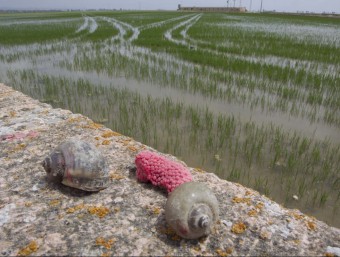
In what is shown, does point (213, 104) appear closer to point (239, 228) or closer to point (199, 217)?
point (239, 228)

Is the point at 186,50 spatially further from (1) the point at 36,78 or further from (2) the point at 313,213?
(2) the point at 313,213

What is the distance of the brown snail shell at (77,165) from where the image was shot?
2.00 m

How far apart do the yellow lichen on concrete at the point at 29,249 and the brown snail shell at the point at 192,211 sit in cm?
88

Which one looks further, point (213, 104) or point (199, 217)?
point (213, 104)

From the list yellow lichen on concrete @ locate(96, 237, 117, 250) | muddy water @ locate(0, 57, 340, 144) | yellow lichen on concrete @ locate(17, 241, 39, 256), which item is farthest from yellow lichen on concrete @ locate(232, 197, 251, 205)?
muddy water @ locate(0, 57, 340, 144)

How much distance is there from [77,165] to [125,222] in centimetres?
57

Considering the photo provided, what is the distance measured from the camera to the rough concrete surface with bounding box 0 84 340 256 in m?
1.69

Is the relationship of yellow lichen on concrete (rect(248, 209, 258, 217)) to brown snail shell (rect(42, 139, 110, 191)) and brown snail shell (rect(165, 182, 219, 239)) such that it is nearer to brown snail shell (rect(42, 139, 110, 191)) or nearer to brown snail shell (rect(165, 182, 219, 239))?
Result: brown snail shell (rect(165, 182, 219, 239))

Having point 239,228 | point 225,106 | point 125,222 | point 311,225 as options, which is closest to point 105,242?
point 125,222

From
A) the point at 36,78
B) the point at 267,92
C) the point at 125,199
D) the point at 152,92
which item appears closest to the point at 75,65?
the point at 36,78

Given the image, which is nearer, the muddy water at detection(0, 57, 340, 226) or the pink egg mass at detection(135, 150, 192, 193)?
the pink egg mass at detection(135, 150, 192, 193)

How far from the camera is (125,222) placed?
1.90 m

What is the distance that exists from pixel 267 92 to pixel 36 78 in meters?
6.90

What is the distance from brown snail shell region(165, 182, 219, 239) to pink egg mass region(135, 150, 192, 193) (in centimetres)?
38
